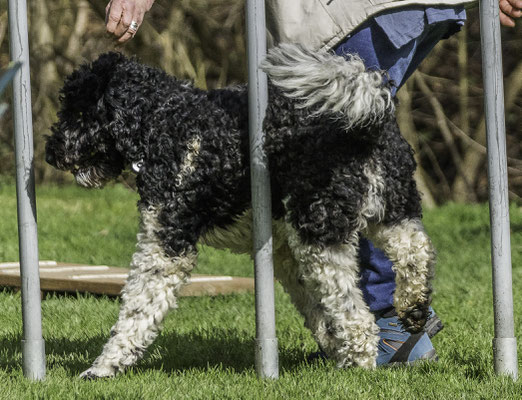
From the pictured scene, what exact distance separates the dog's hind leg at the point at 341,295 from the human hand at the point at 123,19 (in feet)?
3.18

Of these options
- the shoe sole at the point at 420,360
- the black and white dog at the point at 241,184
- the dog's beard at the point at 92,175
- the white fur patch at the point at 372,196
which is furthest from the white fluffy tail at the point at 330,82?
the shoe sole at the point at 420,360

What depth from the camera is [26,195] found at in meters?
3.51

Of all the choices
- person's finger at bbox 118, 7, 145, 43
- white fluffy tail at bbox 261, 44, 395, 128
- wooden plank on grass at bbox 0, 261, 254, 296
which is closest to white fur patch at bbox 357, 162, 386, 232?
white fluffy tail at bbox 261, 44, 395, 128

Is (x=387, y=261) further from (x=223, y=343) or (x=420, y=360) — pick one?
(x=223, y=343)

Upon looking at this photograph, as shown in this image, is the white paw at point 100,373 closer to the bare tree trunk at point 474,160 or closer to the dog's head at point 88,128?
the dog's head at point 88,128

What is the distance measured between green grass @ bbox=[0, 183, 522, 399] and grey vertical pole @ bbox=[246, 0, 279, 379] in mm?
236

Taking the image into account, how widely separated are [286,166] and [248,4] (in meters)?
0.62

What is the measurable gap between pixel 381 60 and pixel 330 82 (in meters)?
0.67

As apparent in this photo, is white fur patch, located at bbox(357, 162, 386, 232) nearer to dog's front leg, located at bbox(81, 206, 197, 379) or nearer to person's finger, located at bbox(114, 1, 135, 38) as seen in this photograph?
dog's front leg, located at bbox(81, 206, 197, 379)

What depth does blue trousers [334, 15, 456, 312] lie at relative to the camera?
3613 millimetres

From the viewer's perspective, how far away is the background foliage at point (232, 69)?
10898 mm

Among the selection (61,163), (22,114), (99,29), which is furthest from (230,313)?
(99,29)

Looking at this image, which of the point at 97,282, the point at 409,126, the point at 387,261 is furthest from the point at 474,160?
the point at 387,261

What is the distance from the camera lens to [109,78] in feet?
12.1
